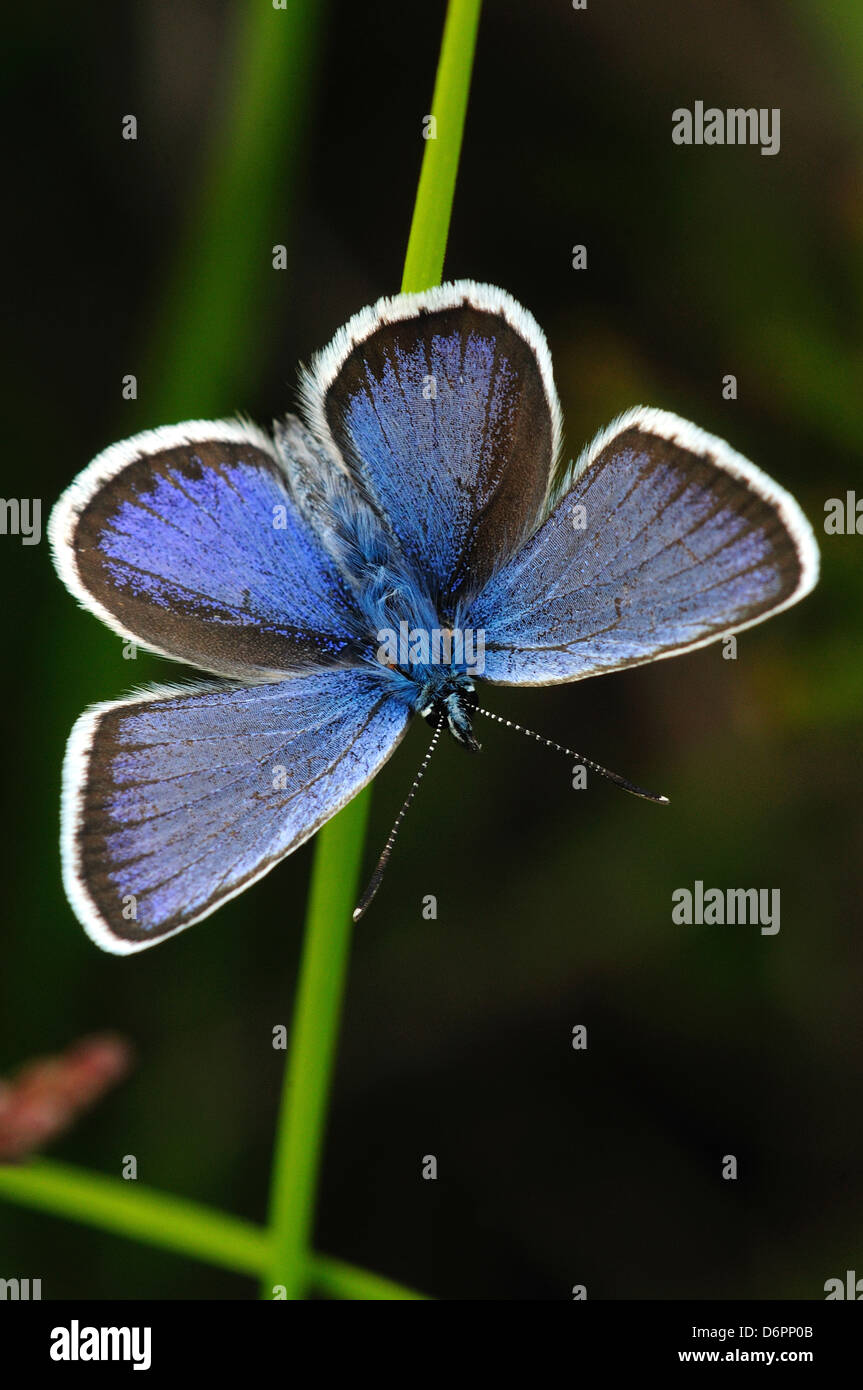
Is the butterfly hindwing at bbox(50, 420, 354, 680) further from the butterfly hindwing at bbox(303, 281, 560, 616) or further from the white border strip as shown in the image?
the butterfly hindwing at bbox(303, 281, 560, 616)

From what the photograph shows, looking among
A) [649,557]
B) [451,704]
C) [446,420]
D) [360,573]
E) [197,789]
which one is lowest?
[197,789]

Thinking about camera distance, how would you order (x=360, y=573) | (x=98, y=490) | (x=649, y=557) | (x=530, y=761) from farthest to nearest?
(x=530, y=761), (x=360, y=573), (x=98, y=490), (x=649, y=557)

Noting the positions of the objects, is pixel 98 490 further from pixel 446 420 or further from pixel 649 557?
pixel 649 557

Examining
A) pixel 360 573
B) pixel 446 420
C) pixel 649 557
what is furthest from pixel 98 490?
pixel 649 557

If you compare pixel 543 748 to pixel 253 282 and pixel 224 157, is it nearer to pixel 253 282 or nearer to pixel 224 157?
pixel 253 282

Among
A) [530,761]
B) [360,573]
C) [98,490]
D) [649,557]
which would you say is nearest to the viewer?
[649,557]

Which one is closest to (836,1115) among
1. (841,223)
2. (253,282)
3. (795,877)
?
(795,877)

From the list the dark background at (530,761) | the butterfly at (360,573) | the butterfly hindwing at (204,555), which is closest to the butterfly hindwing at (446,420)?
the butterfly at (360,573)

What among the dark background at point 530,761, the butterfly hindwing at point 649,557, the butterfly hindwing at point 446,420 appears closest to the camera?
the butterfly hindwing at point 649,557

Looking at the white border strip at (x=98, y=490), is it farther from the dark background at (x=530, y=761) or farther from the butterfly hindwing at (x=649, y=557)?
the dark background at (x=530, y=761)
